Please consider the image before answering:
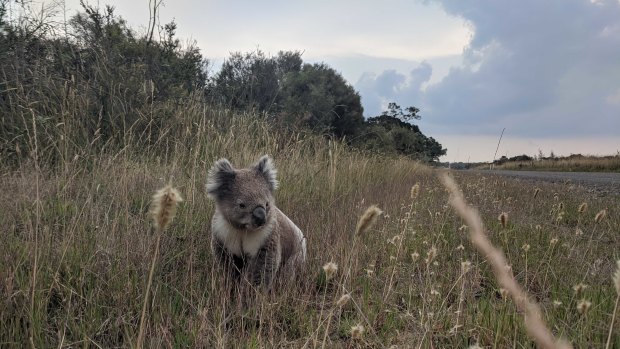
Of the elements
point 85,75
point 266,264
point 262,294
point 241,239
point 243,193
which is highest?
point 85,75

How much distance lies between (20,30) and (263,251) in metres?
7.49

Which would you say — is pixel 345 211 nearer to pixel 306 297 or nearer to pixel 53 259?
pixel 306 297

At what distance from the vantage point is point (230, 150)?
7473 millimetres

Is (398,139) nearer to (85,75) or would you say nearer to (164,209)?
(85,75)

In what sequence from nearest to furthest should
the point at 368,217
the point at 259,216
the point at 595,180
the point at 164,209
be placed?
the point at 164,209, the point at 368,217, the point at 259,216, the point at 595,180

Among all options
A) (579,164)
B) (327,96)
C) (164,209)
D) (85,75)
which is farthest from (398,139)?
(164,209)

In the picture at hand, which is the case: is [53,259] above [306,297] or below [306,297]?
above

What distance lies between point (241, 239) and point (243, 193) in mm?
413

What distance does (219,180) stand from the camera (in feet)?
14.8

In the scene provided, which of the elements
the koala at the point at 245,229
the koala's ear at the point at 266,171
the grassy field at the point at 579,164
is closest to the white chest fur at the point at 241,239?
the koala at the point at 245,229

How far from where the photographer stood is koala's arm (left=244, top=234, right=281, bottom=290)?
13.9 feet

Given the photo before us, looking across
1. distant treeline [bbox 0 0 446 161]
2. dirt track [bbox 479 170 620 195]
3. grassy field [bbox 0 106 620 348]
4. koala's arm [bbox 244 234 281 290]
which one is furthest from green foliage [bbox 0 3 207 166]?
dirt track [bbox 479 170 620 195]

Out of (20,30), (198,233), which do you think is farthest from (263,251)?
(20,30)

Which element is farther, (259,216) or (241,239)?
(241,239)
